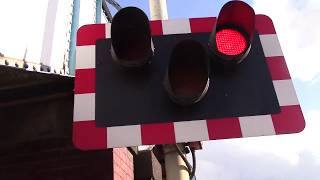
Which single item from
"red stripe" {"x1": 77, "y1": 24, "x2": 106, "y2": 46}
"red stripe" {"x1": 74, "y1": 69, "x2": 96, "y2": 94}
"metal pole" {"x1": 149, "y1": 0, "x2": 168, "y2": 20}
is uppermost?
"metal pole" {"x1": 149, "y1": 0, "x2": 168, "y2": 20}

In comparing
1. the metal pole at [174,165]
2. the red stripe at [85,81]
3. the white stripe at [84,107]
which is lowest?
the metal pole at [174,165]

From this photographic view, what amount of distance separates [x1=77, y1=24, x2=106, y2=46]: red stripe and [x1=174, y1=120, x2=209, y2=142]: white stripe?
2.32 ft

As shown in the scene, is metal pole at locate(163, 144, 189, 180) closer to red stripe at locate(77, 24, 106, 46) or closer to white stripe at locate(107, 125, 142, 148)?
white stripe at locate(107, 125, 142, 148)

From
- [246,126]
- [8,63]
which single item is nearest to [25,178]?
[8,63]

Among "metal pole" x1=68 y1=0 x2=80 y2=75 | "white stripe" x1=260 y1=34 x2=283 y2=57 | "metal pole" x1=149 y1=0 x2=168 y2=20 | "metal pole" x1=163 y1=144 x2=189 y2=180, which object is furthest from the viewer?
"metal pole" x1=68 y1=0 x2=80 y2=75

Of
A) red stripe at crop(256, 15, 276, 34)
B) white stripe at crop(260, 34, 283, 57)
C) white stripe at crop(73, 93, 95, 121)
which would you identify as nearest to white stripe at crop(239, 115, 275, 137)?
white stripe at crop(260, 34, 283, 57)

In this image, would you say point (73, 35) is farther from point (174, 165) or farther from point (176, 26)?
point (174, 165)

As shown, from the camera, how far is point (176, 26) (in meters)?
2.21

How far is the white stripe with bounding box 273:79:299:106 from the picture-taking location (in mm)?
1933

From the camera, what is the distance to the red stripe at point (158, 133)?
5.82 feet

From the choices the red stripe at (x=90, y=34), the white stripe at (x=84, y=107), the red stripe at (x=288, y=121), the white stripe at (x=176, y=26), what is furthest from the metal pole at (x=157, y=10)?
the red stripe at (x=288, y=121)

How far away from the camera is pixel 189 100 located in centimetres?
174

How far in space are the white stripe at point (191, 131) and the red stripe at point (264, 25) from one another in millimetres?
733

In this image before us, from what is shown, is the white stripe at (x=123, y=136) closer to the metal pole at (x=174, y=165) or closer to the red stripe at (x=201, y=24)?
the metal pole at (x=174, y=165)
